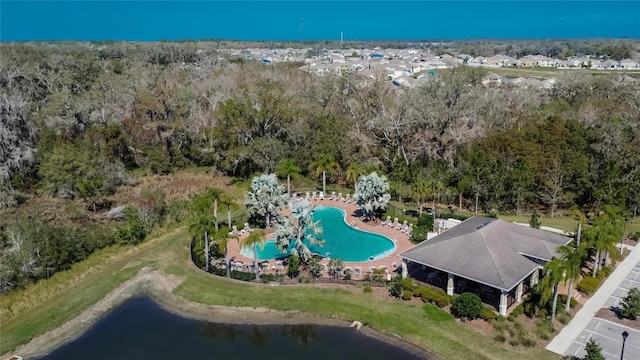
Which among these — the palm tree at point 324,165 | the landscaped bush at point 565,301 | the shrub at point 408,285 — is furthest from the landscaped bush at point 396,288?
the palm tree at point 324,165

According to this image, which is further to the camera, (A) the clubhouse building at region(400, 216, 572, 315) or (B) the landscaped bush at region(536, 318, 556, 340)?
(A) the clubhouse building at region(400, 216, 572, 315)

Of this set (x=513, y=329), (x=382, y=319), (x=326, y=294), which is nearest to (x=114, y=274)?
(x=326, y=294)

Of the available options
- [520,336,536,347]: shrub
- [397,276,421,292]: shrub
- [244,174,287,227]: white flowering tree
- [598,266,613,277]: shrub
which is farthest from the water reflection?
[598,266,613,277]: shrub

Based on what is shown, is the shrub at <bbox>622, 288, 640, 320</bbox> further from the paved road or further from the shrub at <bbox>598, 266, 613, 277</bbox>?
the shrub at <bbox>598, 266, 613, 277</bbox>

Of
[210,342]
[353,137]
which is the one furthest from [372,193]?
[210,342]

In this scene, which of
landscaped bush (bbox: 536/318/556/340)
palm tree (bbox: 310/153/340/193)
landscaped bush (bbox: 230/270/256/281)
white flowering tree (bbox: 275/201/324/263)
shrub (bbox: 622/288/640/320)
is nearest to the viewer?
landscaped bush (bbox: 536/318/556/340)

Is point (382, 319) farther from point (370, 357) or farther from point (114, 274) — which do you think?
point (114, 274)

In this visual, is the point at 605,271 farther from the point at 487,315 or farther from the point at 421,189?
the point at 421,189
